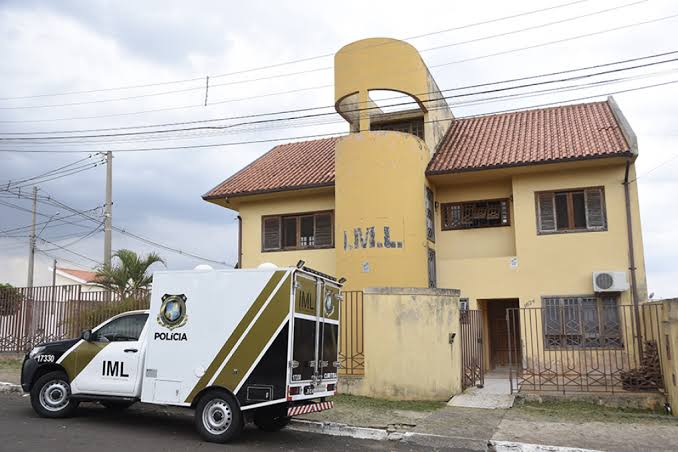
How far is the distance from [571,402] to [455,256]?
6301 mm

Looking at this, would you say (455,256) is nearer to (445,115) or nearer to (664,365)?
(445,115)

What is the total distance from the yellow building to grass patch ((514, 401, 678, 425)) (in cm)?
257

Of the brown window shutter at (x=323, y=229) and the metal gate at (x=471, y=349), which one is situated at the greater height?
the brown window shutter at (x=323, y=229)

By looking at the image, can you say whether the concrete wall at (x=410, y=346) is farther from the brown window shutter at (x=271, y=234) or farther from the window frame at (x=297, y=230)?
the brown window shutter at (x=271, y=234)

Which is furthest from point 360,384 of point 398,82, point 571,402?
point 398,82

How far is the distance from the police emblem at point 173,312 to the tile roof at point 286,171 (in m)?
8.72

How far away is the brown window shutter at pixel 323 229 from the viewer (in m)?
17.9

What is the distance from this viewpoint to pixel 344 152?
15891 millimetres

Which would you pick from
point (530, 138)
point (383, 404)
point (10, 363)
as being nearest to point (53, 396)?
point (383, 404)

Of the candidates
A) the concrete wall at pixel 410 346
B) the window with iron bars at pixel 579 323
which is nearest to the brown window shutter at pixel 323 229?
the concrete wall at pixel 410 346

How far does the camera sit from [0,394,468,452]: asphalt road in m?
7.88

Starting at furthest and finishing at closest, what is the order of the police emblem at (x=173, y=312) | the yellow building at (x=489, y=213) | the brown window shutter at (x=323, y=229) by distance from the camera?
the brown window shutter at (x=323, y=229), the yellow building at (x=489, y=213), the police emblem at (x=173, y=312)

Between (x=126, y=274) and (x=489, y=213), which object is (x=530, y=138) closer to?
(x=489, y=213)

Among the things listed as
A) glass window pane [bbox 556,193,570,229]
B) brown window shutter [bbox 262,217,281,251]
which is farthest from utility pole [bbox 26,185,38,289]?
glass window pane [bbox 556,193,570,229]
